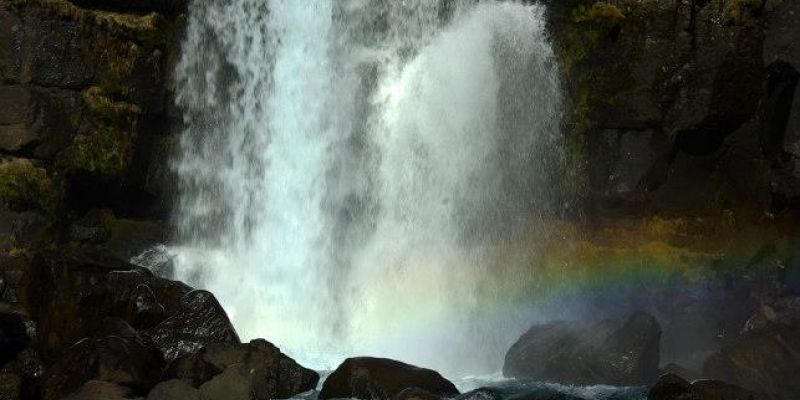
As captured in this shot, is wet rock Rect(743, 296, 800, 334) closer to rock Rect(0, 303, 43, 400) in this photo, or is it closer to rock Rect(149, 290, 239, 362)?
rock Rect(149, 290, 239, 362)

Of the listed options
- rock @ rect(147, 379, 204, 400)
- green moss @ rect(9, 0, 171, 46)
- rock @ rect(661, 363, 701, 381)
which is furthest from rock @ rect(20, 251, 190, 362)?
rock @ rect(661, 363, 701, 381)

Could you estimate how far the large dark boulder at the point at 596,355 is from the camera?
1373cm

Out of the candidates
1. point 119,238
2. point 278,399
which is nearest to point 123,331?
point 278,399

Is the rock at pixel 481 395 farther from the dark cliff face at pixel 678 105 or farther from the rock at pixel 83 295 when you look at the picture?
the dark cliff face at pixel 678 105

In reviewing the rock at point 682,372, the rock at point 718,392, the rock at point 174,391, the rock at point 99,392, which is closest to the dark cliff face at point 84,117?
the rock at point 99,392

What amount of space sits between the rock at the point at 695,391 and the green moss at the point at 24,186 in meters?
13.5

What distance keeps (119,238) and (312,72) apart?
20.4 feet

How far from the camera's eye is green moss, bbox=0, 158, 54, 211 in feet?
56.4

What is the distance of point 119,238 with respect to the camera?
19.2 meters

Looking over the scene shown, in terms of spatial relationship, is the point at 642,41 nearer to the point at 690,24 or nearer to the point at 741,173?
the point at 690,24

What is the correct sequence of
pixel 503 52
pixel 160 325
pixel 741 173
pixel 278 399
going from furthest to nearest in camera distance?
pixel 503 52 < pixel 741 173 < pixel 160 325 < pixel 278 399

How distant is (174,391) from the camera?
10445 mm

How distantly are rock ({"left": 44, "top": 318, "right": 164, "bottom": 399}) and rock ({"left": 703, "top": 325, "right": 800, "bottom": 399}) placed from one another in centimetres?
925

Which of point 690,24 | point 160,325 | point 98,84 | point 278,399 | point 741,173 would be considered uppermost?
point 690,24
